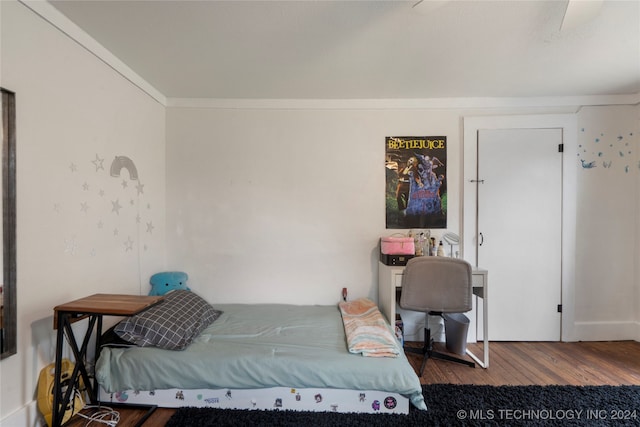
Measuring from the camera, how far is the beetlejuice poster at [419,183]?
2732 millimetres

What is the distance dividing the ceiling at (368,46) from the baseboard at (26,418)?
2280mm

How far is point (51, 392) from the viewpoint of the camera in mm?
1525

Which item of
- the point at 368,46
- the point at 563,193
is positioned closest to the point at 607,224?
the point at 563,193

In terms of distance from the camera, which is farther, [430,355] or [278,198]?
[278,198]

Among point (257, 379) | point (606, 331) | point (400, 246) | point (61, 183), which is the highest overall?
point (61, 183)

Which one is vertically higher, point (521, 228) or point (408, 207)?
point (408, 207)

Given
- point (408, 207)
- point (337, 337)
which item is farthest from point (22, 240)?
point (408, 207)

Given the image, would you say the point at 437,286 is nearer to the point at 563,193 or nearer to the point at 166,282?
the point at 563,193

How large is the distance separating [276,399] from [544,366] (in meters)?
2.24

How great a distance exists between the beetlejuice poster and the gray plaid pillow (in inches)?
80.1

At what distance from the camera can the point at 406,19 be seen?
1612mm

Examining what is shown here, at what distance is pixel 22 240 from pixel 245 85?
1916 mm

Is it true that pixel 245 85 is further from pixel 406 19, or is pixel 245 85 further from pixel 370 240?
pixel 370 240

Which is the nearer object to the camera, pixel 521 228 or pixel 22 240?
pixel 22 240
